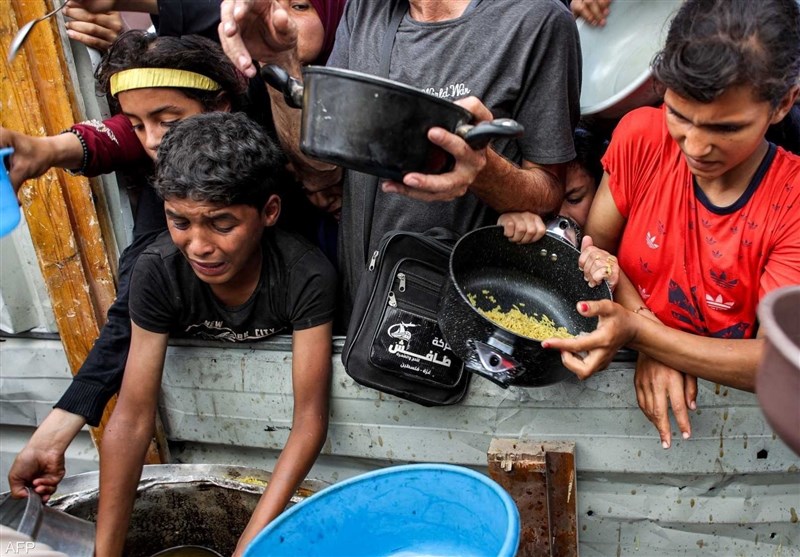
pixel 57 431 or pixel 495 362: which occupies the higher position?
pixel 495 362

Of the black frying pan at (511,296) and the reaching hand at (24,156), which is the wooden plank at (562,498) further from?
the reaching hand at (24,156)

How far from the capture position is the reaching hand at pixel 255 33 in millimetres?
1987

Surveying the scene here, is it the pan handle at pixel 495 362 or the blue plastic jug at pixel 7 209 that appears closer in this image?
the blue plastic jug at pixel 7 209

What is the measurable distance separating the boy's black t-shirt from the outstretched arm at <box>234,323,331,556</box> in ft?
0.17

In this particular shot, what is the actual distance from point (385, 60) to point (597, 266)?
0.85 meters

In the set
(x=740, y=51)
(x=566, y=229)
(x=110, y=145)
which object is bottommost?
(x=566, y=229)

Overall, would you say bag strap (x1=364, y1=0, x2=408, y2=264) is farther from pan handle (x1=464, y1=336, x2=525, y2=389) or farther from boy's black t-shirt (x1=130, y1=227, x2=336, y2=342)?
pan handle (x1=464, y1=336, x2=525, y2=389)

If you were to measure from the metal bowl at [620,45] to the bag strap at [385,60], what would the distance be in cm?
76

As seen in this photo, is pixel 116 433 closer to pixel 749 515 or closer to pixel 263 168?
pixel 263 168

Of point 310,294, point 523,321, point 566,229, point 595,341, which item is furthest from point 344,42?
point 595,341

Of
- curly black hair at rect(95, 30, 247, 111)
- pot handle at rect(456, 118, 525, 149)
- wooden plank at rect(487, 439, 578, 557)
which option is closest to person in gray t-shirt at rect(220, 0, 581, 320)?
pot handle at rect(456, 118, 525, 149)

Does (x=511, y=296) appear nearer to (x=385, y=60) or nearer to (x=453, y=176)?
(x=453, y=176)

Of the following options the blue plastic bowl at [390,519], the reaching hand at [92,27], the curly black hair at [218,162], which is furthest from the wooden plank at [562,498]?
the reaching hand at [92,27]

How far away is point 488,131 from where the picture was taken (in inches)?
66.9
